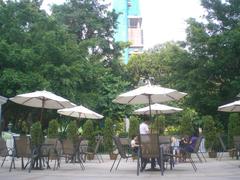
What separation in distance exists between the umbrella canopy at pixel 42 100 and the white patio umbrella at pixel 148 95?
7.08 feet

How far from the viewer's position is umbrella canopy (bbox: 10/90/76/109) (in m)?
13.5

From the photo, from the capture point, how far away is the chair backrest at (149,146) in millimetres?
10297

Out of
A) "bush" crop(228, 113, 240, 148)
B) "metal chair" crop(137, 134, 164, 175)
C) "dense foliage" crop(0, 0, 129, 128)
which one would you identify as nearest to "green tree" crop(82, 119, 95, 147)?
"dense foliage" crop(0, 0, 129, 128)

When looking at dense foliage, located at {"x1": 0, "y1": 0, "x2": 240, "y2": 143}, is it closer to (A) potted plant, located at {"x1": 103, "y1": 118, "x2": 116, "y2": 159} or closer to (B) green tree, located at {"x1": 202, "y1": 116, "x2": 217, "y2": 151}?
(B) green tree, located at {"x1": 202, "y1": 116, "x2": 217, "y2": 151}

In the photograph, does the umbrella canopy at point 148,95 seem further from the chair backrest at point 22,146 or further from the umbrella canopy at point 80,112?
the umbrella canopy at point 80,112

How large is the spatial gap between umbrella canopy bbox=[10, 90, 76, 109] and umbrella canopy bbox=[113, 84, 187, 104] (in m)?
2.16

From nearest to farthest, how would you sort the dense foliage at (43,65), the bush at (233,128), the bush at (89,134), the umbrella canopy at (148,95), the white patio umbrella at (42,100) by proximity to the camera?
1. the umbrella canopy at (148,95)
2. the white patio umbrella at (42,100)
3. the bush at (233,128)
4. the bush at (89,134)
5. the dense foliage at (43,65)

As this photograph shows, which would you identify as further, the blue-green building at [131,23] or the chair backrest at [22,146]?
the blue-green building at [131,23]

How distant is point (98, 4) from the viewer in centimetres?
3969

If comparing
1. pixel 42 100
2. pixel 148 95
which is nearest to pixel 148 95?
pixel 148 95

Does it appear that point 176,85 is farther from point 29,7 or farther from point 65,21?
point 65,21

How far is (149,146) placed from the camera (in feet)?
34.3

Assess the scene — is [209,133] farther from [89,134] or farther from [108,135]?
[89,134]

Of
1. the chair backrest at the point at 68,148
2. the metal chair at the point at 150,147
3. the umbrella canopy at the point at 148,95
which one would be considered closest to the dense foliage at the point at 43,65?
the umbrella canopy at the point at 148,95
